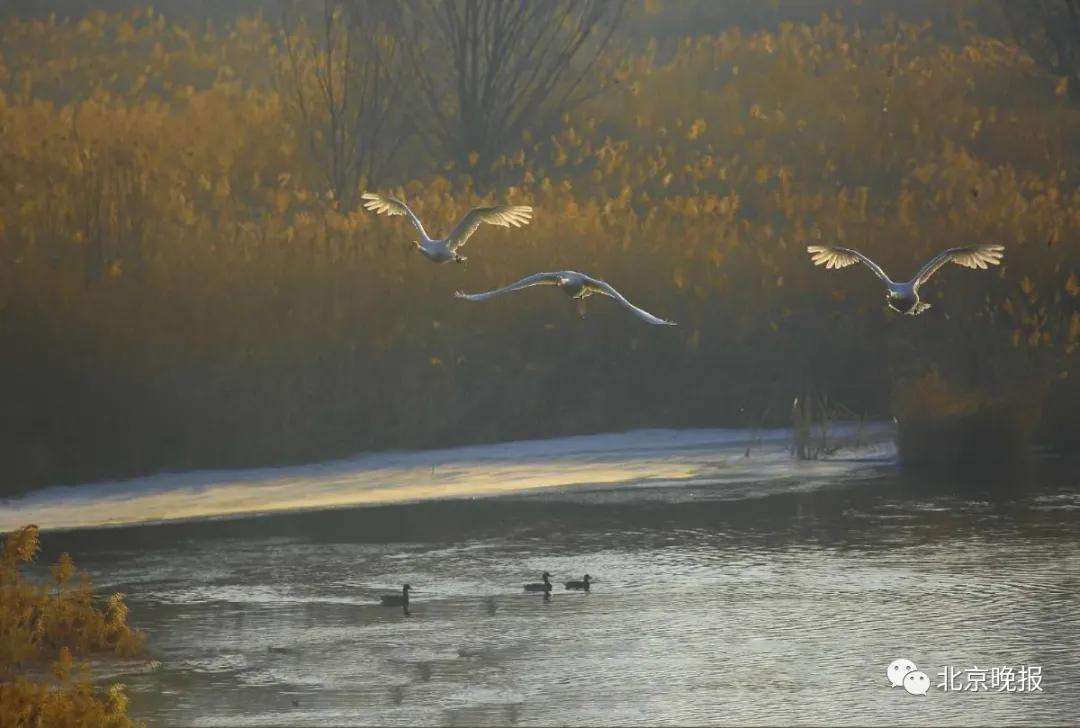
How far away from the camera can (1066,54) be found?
38.8 m

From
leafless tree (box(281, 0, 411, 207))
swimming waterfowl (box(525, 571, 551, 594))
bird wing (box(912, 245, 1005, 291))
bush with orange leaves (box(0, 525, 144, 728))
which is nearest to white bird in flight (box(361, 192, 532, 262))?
swimming waterfowl (box(525, 571, 551, 594))

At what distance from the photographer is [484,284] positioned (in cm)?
2541

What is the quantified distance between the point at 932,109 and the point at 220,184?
12.9 metres

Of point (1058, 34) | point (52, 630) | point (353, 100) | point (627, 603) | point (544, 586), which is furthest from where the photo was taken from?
point (1058, 34)

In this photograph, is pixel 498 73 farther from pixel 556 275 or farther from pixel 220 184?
pixel 556 275

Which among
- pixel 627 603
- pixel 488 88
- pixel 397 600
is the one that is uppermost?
pixel 488 88

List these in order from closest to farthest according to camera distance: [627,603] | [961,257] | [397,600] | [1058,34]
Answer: [397,600] → [627,603] → [961,257] → [1058,34]

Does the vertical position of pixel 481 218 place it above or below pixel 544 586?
above

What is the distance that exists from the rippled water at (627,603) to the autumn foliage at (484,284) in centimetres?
225

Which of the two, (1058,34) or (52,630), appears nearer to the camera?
(52,630)

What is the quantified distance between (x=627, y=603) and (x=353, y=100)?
20000 mm

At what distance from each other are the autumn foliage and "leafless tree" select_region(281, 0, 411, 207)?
1.15ft

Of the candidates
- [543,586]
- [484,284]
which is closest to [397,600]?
[543,586]

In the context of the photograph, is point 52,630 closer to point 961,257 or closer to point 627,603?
point 627,603
